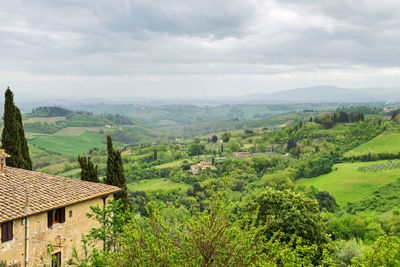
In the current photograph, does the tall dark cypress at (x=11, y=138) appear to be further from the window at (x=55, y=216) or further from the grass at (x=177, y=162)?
the grass at (x=177, y=162)

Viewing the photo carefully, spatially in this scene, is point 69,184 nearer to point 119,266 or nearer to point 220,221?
point 119,266

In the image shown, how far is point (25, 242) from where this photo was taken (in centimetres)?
1445

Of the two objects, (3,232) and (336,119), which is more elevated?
(3,232)

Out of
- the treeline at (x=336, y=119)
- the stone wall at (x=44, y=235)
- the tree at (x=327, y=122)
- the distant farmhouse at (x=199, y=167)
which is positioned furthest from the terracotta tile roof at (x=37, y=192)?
the treeline at (x=336, y=119)

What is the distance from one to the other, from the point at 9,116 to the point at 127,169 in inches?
4252

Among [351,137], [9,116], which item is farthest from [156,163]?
[9,116]

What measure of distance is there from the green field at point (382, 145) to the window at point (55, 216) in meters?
109

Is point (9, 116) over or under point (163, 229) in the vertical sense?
over

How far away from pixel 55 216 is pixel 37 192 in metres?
1.48

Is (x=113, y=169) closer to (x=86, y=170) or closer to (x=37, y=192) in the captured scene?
(x=86, y=170)

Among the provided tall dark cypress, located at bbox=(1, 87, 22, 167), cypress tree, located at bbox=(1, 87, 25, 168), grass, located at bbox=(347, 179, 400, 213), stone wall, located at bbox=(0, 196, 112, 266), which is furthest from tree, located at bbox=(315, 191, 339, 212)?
stone wall, located at bbox=(0, 196, 112, 266)

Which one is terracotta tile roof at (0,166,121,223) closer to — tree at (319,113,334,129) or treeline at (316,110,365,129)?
tree at (319,113,334,129)

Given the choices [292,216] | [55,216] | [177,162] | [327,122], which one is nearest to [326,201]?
[292,216]

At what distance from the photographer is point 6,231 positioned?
13.8m
